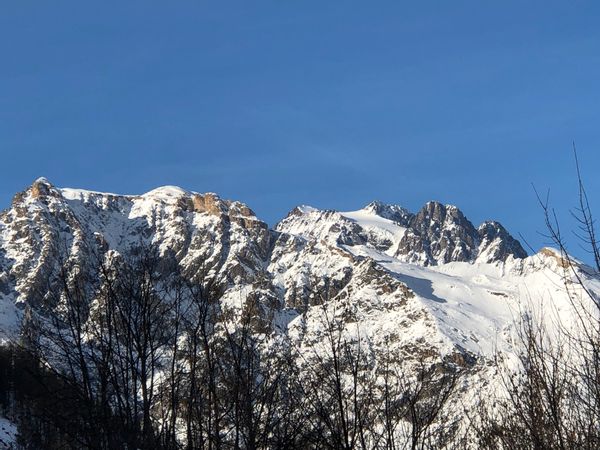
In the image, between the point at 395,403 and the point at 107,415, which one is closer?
the point at 107,415

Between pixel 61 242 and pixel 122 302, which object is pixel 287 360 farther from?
pixel 61 242

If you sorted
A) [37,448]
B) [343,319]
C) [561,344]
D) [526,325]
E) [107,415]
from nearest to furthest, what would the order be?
[107,415]
[343,319]
[561,344]
[526,325]
[37,448]

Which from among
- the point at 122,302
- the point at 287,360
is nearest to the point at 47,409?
the point at 122,302

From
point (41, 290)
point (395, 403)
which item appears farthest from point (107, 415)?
point (395, 403)

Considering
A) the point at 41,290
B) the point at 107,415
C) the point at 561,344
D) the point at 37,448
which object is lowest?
the point at 107,415

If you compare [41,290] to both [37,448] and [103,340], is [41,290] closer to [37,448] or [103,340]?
[103,340]

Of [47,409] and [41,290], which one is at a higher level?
[41,290]

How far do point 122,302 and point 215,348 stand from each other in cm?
191

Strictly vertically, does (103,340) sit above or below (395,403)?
above

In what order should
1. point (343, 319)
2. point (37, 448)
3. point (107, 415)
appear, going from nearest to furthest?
1. point (107, 415)
2. point (343, 319)
3. point (37, 448)

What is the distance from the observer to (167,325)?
17203 mm

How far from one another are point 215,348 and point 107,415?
2728 mm

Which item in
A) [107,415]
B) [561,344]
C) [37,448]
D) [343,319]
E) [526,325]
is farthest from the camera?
[37,448]

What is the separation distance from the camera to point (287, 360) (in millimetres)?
15211
